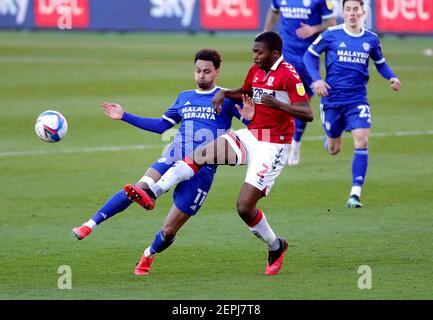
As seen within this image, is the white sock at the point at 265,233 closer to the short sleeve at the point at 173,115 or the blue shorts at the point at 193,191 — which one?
the blue shorts at the point at 193,191

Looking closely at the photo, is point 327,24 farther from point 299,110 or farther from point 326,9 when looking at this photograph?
point 299,110

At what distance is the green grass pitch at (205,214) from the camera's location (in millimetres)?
8570

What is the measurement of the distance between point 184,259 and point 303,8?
21.3 ft

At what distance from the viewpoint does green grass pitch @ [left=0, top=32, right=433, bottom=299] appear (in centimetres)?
857

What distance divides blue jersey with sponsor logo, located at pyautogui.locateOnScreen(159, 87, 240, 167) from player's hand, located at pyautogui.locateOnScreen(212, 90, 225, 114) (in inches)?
5.8

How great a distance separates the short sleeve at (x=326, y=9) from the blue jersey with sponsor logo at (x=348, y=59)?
2469 mm

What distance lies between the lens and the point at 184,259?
960 centimetres

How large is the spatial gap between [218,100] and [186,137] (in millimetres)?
506

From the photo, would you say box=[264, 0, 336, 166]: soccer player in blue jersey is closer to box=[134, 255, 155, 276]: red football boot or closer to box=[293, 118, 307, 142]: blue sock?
box=[293, 118, 307, 142]: blue sock

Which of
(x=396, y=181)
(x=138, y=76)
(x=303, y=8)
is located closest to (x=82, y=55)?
(x=138, y=76)

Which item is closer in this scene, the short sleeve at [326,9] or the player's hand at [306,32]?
the player's hand at [306,32]

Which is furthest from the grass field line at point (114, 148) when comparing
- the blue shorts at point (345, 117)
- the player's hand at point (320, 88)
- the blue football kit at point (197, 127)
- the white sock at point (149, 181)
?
the white sock at point (149, 181)

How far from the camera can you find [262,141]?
30.1ft
